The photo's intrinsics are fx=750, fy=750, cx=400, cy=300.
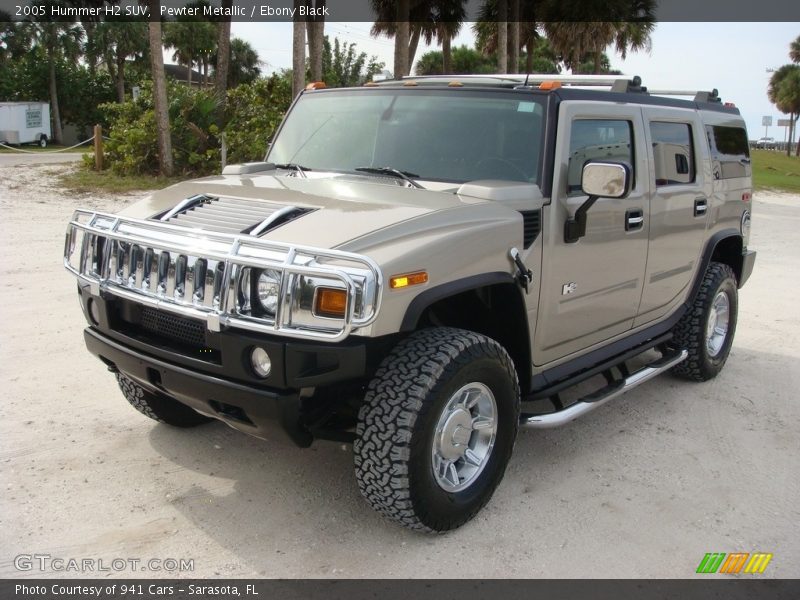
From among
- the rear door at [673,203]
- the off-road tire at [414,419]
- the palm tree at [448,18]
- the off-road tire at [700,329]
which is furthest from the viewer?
the palm tree at [448,18]

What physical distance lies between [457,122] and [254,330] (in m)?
1.81

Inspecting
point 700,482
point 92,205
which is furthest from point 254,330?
point 92,205

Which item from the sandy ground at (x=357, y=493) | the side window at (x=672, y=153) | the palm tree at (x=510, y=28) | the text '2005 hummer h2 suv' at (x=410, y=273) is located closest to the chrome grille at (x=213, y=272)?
the text '2005 hummer h2 suv' at (x=410, y=273)

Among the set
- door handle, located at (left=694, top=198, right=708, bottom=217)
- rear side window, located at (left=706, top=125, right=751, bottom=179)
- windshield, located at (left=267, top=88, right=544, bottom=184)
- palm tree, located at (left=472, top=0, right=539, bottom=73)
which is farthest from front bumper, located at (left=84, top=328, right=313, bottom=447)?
palm tree, located at (left=472, top=0, right=539, bottom=73)

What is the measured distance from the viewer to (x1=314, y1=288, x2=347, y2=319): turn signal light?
9.49ft

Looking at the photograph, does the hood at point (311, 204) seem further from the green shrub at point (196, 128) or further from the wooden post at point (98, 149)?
the wooden post at point (98, 149)

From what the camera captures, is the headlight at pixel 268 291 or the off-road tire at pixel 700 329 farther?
the off-road tire at pixel 700 329

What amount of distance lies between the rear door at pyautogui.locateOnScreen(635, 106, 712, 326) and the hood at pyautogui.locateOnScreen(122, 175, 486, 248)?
1.65 meters

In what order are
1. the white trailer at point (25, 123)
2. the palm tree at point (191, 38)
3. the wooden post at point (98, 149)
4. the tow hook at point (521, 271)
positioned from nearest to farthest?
1. the tow hook at point (521, 271)
2. the wooden post at point (98, 149)
3. the white trailer at point (25, 123)
4. the palm tree at point (191, 38)

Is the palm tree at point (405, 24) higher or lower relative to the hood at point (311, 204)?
higher

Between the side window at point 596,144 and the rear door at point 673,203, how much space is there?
256mm

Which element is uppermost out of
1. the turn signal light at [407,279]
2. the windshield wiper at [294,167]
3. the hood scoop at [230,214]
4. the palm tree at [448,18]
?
the palm tree at [448,18]

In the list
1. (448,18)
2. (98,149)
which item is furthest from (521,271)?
(448,18)

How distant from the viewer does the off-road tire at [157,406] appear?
419 centimetres
